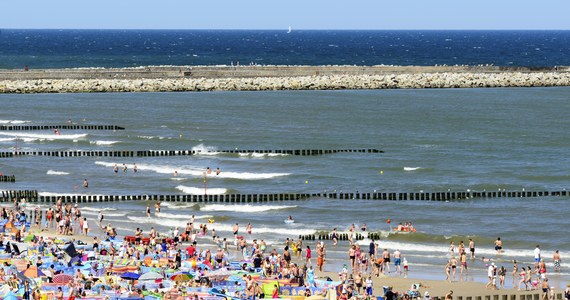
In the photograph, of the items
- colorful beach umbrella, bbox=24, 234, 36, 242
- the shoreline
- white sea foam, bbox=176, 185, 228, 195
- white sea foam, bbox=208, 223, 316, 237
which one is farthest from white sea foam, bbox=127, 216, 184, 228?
the shoreline

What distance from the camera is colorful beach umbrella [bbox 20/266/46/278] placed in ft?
110

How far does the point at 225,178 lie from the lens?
60.5m

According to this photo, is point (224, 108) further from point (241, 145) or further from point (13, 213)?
point (13, 213)

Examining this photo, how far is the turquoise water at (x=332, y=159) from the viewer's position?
48656 mm

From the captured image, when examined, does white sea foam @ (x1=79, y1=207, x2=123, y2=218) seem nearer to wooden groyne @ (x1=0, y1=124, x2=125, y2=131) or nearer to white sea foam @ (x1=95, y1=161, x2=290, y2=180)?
white sea foam @ (x1=95, y1=161, x2=290, y2=180)

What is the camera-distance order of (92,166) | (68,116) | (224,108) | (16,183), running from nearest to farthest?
(16,183)
(92,166)
(68,116)
(224,108)

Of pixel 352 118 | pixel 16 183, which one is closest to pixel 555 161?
pixel 352 118

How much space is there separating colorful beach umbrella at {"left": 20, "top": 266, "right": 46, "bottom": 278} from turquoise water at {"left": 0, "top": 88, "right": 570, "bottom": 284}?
12460mm

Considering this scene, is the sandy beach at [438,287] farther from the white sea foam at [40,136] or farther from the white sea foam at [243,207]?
the white sea foam at [40,136]

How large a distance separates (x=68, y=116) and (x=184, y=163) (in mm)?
27769

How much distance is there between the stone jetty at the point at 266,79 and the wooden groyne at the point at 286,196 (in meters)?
61.0

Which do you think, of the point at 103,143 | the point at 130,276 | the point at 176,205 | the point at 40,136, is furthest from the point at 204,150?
the point at 130,276

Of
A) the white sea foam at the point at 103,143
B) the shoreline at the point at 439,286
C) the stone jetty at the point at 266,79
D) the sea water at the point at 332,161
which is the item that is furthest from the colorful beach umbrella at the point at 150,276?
the stone jetty at the point at 266,79

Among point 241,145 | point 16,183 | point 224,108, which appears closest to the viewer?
point 16,183
